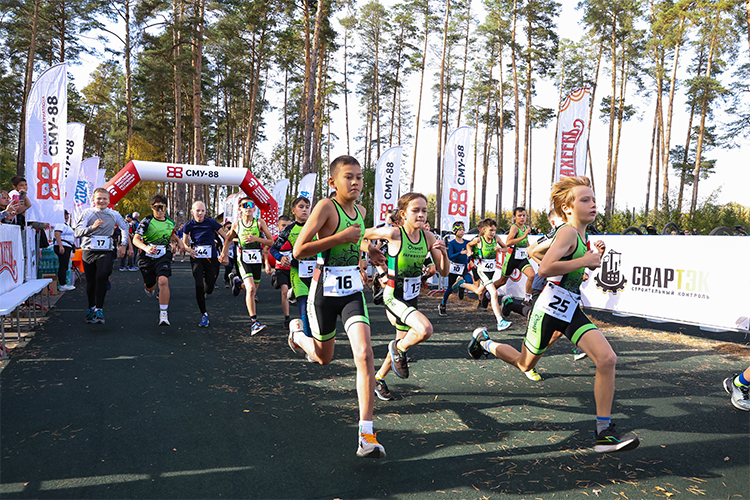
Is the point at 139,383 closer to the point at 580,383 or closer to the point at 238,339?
the point at 238,339

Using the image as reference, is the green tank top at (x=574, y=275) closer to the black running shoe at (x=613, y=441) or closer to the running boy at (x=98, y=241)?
the black running shoe at (x=613, y=441)

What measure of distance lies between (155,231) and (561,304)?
651cm

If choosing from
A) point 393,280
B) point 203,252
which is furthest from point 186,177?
point 393,280

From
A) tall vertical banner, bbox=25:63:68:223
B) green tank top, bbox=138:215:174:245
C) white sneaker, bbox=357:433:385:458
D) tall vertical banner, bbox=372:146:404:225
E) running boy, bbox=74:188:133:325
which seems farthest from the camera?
tall vertical banner, bbox=372:146:404:225

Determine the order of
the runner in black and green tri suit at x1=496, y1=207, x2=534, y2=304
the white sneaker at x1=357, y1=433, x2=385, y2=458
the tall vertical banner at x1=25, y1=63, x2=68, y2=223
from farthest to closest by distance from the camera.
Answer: the tall vertical banner at x1=25, y1=63, x2=68, y2=223
the runner in black and green tri suit at x1=496, y1=207, x2=534, y2=304
the white sneaker at x1=357, y1=433, x2=385, y2=458

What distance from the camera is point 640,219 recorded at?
2344 centimetres

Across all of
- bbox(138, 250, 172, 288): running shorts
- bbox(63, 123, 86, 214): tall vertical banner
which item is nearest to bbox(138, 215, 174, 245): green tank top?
bbox(138, 250, 172, 288): running shorts

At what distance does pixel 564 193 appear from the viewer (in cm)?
377

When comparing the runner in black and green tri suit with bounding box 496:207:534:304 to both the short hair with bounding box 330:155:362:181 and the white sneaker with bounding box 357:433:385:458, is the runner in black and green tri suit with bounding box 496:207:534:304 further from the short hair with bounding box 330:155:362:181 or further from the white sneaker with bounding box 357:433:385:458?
the white sneaker with bounding box 357:433:385:458

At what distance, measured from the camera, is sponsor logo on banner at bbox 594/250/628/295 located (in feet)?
28.7

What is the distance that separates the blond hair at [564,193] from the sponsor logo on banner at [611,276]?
18.9 ft

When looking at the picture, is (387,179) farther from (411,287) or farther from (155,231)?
Result: (411,287)

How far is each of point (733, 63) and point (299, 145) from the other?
30.5 m

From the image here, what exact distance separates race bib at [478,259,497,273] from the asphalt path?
103 inches
